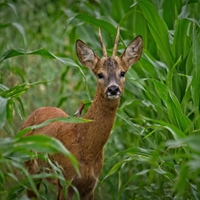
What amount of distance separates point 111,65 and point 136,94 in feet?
3.89

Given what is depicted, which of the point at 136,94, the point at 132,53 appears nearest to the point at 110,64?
the point at 132,53

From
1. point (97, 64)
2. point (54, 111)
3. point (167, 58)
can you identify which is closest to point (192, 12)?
point (167, 58)

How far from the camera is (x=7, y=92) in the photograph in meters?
4.74

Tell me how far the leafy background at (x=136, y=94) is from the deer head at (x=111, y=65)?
0.16 m

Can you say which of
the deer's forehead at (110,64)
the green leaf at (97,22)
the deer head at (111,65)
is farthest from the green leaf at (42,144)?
the green leaf at (97,22)

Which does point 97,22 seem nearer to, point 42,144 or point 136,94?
point 136,94

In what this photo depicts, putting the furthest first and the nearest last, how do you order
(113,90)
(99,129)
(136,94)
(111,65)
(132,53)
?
(136,94) → (132,53) → (111,65) → (99,129) → (113,90)

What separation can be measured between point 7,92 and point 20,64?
2739mm

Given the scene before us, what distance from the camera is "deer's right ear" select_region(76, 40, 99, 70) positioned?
5.38 m

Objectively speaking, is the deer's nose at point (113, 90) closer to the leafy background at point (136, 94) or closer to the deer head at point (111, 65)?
the deer head at point (111, 65)

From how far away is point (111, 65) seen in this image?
5121 mm

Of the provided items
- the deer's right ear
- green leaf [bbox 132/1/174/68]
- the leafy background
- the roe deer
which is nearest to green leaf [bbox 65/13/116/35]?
the leafy background

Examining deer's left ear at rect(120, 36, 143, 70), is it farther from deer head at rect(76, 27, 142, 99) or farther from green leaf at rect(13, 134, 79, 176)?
green leaf at rect(13, 134, 79, 176)

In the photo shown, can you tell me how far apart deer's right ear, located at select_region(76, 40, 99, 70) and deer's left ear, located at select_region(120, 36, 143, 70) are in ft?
0.79
